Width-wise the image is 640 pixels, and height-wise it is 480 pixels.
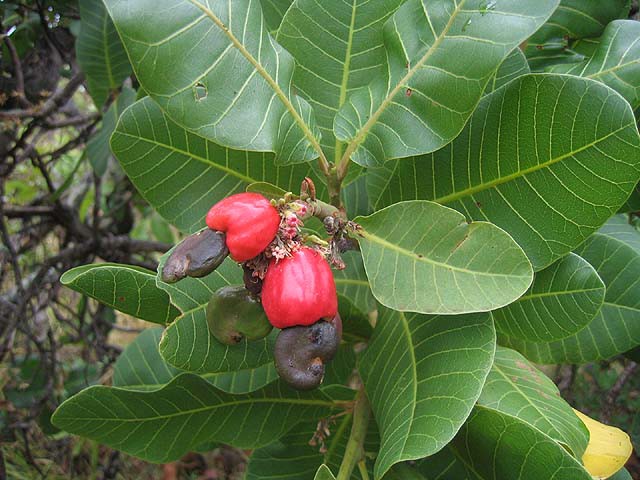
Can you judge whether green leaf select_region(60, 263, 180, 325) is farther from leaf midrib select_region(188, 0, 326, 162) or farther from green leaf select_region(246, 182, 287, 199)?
leaf midrib select_region(188, 0, 326, 162)

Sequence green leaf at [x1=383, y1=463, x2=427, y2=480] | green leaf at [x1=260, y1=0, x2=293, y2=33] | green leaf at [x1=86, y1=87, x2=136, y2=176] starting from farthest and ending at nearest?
green leaf at [x1=86, y1=87, x2=136, y2=176] → green leaf at [x1=260, y1=0, x2=293, y2=33] → green leaf at [x1=383, y1=463, x2=427, y2=480]

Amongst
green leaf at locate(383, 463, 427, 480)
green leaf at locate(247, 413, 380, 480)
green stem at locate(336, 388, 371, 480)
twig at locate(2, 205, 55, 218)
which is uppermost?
twig at locate(2, 205, 55, 218)

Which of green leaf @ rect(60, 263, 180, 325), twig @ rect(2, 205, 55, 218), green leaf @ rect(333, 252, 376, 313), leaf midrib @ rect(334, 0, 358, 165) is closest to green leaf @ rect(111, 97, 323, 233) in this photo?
leaf midrib @ rect(334, 0, 358, 165)

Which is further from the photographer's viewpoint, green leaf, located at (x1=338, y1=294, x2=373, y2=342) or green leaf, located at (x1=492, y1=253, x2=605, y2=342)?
green leaf, located at (x1=338, y1=294, x2=373, y2=342)

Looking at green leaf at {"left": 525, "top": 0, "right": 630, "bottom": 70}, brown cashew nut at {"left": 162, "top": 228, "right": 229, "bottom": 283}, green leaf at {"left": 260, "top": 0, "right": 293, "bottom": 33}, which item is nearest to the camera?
brown cashew nut at {"left": 162, "top": 228, "right": 229, "bottom": 283}

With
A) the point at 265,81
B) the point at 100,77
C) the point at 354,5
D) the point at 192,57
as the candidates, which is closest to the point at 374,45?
the point at 354,5

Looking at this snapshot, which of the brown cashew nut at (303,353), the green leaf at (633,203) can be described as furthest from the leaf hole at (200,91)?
the green leaf at (633,203)

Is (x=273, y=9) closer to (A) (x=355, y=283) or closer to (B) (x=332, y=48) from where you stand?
(B) (x=332, y=48)
